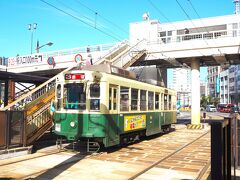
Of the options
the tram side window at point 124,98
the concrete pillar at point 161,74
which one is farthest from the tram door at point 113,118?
the concrete pillar at point 161,74

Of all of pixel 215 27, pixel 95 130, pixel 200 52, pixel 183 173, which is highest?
pixel 215 27

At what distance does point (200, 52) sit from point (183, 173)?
16.0 metres

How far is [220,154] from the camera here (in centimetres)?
439

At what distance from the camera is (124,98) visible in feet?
42.2

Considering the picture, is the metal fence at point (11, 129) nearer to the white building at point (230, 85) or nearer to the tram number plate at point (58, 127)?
the tram number plate at point (58, 127)

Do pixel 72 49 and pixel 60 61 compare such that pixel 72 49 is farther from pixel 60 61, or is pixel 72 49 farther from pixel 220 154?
pixel 220 154

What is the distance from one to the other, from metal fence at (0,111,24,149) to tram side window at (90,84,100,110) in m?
2.59

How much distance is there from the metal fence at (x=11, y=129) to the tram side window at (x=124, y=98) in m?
3.81

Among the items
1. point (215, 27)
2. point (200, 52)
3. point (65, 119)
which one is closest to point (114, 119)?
point (65, 119)

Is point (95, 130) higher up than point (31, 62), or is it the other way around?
point (31, 62)

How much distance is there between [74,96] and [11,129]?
98.6 inches

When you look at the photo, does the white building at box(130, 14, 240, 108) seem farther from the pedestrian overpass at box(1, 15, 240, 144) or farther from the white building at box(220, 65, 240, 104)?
the white building at box(220, 65, 240, 104)

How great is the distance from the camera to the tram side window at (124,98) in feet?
41.4

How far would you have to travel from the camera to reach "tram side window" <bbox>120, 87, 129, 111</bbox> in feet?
41.4
